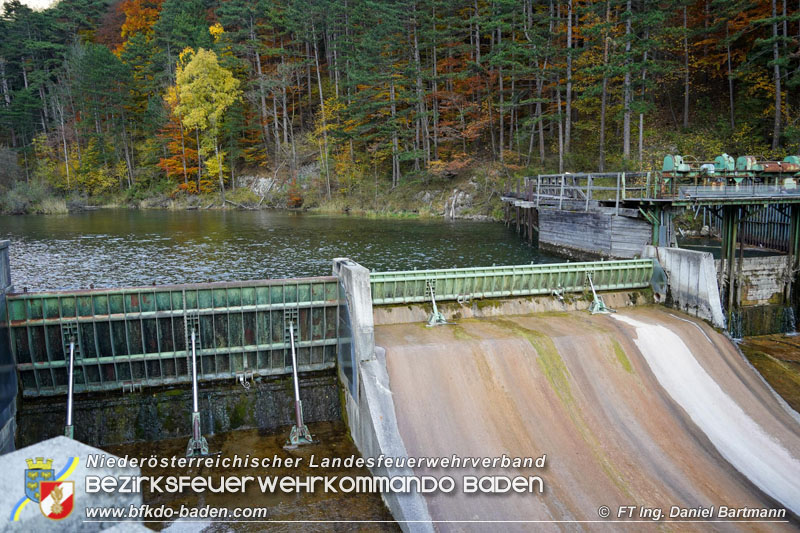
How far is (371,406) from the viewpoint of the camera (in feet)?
36.5

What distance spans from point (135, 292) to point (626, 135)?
31125 millimetres

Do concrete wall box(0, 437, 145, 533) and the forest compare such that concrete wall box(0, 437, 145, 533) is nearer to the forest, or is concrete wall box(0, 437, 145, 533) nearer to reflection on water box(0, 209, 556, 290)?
reflection on water box(0, 209, 556, 290)

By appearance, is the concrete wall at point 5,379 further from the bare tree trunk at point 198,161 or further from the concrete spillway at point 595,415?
the bare tree trunk at point 198,161

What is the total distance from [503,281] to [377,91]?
38.9m

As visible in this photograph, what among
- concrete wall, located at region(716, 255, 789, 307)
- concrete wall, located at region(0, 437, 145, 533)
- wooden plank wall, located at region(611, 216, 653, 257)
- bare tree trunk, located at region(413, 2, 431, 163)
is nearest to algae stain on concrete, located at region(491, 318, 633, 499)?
concrete wall, located at region(0, 437, 145, 533)

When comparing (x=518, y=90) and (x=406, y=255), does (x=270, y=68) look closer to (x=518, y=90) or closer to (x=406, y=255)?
(x=518, y=90)

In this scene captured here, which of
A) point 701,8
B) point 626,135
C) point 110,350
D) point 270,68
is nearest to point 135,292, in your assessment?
point 110,350

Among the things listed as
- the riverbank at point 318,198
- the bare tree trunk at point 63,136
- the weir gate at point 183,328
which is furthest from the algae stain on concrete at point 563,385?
the bare tree trunk at point 63,136

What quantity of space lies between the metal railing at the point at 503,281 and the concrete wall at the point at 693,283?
0.76 metres

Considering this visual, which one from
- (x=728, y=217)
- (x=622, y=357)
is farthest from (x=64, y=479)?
(x=728, y=217)

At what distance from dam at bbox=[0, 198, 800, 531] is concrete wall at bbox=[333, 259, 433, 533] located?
43 millimetres

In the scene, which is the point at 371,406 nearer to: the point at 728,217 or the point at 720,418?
the point at 720,418

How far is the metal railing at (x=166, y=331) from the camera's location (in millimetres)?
12617

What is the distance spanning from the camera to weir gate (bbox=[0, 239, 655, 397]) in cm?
1262
